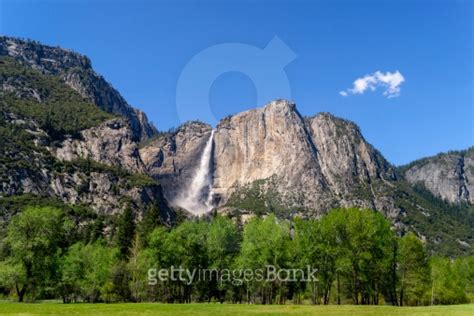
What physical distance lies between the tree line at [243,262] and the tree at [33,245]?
0.47 feet

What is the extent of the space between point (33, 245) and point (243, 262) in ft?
105

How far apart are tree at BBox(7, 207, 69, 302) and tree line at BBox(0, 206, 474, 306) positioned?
0.47 ft

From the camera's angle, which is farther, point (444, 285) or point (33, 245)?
point (444, 285)

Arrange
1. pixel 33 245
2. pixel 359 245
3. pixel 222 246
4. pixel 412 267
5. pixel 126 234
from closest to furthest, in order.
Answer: pixel 33 245
pixel 359 245
pixel 412 267
pixel 222 246
pixel 126 234

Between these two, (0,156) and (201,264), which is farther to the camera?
(0,156)

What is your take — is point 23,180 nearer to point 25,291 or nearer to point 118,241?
point 118,241

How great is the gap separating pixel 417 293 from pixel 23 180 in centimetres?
17422

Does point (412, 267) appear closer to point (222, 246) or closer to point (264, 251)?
point (264, 251)

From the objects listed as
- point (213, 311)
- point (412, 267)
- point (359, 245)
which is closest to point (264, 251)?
point (359, 245)

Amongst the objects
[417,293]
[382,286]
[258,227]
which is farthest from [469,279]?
[258,227]

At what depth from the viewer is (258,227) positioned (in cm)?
7312

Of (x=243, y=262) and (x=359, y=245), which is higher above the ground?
(x=359, y=245)

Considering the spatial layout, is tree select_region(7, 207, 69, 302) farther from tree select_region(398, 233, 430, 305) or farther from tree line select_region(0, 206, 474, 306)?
tree select_region(398, 233, 430, 305)

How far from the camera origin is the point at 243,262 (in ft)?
236
